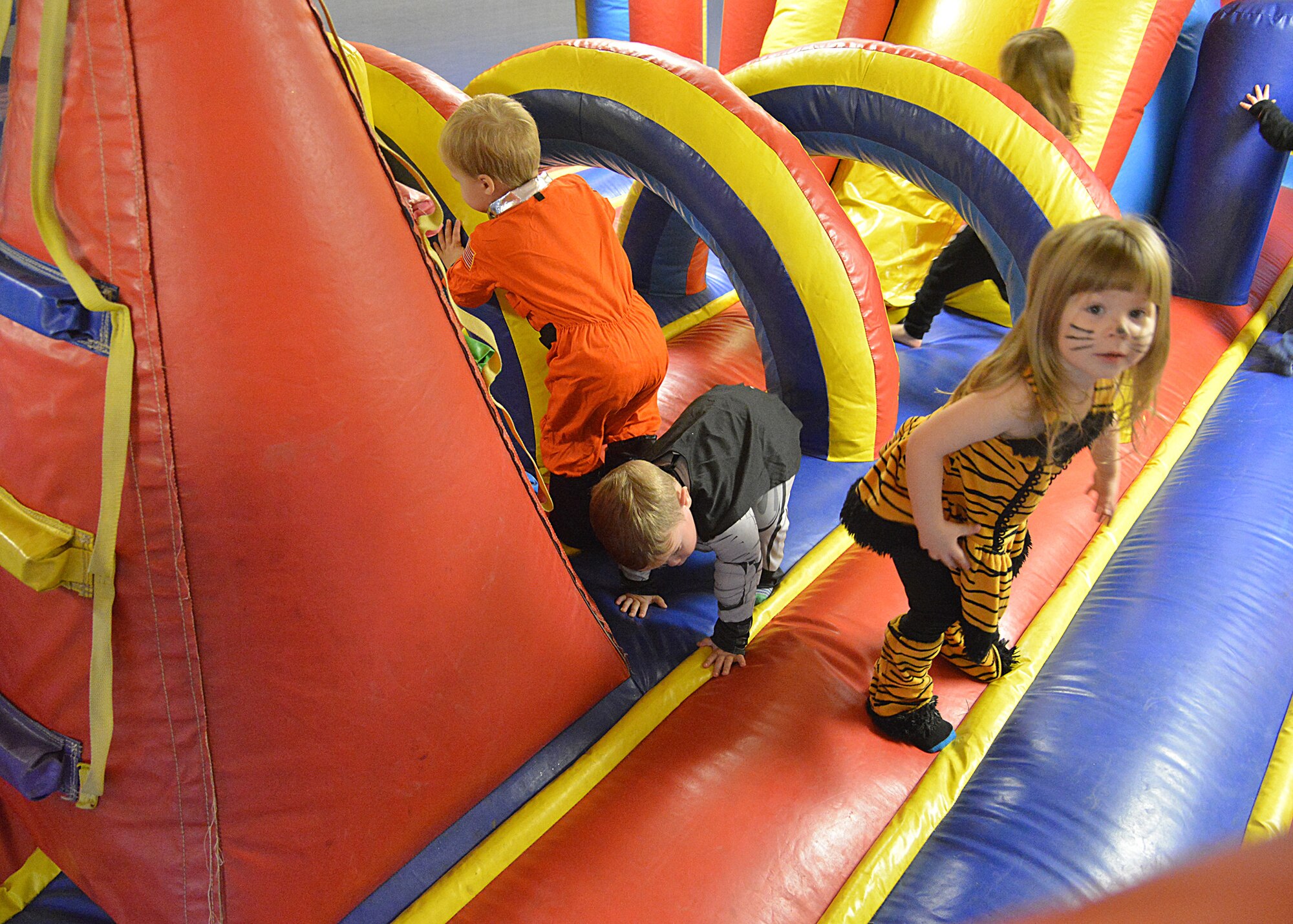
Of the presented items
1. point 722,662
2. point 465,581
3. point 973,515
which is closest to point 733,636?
point 722,662

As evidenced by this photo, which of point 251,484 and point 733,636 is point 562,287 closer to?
point 733,636

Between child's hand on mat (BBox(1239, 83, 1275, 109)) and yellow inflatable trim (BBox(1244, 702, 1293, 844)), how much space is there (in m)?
1.95

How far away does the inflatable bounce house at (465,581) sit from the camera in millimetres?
707

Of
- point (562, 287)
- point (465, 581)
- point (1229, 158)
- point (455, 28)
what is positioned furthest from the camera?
point (455, 28)

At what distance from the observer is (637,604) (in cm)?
144

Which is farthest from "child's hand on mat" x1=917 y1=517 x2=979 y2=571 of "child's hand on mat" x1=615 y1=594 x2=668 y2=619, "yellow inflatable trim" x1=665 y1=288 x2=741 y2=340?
"yellow inflatable trim" x1=665 y1=288 x2=741 y2=340

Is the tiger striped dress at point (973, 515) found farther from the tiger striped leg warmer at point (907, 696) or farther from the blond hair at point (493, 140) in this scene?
the blond hair at point (493, 140)

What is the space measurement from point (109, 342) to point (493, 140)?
86 cm

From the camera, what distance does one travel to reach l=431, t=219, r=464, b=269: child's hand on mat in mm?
1702

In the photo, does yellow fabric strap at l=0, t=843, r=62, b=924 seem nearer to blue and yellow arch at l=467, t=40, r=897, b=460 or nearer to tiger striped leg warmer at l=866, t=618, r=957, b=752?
tiger striped leg warmer at l=866, t=618, r=957, b=752

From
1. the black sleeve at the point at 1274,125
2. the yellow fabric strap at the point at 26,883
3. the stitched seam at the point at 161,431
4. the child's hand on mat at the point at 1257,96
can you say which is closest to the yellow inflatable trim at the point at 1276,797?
the stitched seam at the point at 161,431

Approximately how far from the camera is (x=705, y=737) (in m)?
1.20

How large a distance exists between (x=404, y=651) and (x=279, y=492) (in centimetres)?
22

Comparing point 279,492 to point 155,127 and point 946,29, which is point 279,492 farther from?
point 946,29
